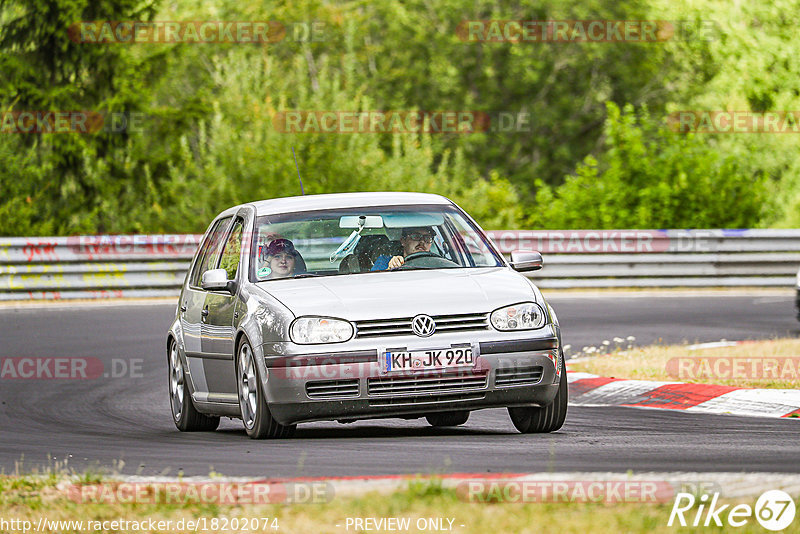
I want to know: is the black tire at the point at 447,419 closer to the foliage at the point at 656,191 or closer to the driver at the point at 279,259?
the driver at the point at 279,259

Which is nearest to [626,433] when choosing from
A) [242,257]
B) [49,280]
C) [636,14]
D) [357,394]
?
[357,394]

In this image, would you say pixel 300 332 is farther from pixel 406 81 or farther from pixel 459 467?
pixel 406 81

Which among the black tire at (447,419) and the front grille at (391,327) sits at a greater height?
the front grille at (391,327)

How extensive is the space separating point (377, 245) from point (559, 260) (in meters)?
14.4

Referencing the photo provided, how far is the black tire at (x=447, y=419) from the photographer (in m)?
10.5

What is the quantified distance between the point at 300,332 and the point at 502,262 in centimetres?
177

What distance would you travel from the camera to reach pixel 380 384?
28.5 ft

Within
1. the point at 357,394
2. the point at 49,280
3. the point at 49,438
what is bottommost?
the point at 49,280

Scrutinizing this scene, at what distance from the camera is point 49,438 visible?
10.0 m

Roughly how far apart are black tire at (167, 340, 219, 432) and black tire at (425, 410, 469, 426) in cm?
152

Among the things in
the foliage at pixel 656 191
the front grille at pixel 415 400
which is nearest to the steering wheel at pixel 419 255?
the front grille at pixel 415 400
